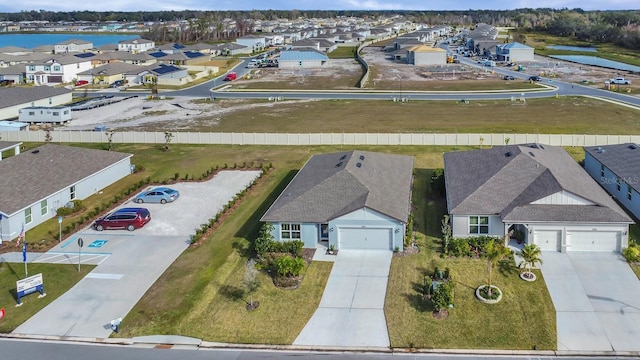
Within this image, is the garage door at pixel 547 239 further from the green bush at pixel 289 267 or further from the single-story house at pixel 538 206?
the green bush at pixel 289 267

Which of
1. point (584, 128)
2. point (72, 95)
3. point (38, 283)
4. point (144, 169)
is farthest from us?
point (72, 95)

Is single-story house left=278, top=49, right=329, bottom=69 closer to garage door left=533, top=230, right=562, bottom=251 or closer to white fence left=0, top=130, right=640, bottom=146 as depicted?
white fence left=0, top=130, right=640, bottom=146

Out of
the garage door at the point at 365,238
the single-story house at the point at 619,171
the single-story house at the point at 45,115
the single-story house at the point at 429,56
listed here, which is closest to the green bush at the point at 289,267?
the garage door at the point at 365,238

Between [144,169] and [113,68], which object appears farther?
[113,68]

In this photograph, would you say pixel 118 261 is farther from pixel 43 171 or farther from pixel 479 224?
pixel 479 224

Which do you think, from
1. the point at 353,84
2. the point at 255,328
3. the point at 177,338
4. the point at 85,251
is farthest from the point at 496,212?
the point at 353,84

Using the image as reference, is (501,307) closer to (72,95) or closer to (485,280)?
(485,280)
